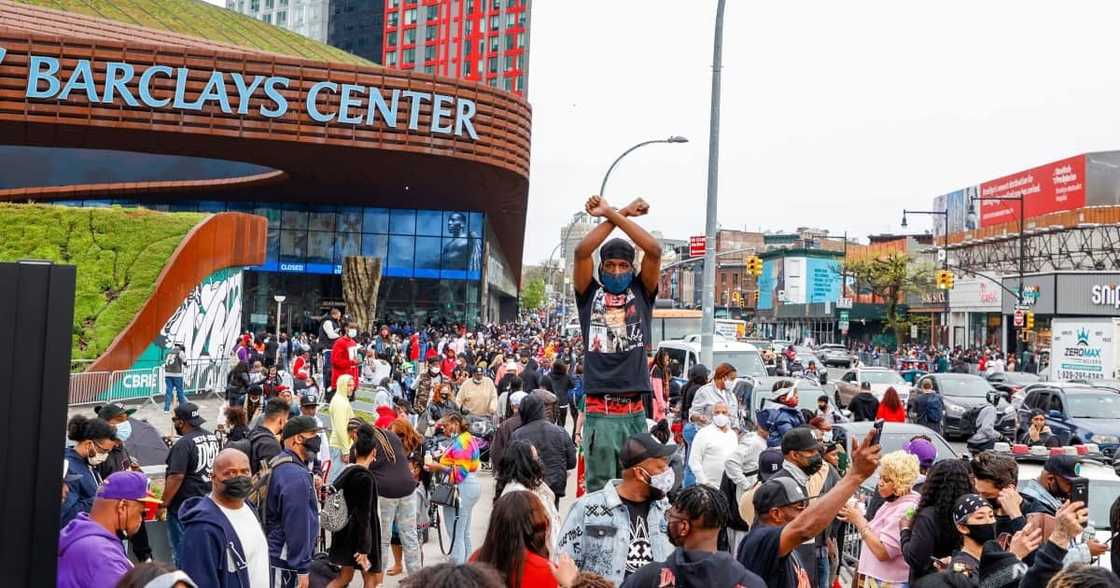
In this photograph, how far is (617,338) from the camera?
244 inches

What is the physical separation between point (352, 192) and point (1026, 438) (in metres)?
38.6

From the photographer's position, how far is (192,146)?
39219mm

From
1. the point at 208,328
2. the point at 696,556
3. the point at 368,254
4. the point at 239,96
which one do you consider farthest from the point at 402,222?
the point at 696,556

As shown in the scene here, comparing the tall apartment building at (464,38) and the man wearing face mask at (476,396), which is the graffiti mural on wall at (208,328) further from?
the tall apartment building at (464,38)

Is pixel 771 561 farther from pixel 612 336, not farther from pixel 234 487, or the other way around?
pixel 234 487

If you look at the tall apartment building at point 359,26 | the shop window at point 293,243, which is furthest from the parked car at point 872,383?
the tall apartment building at point 359,26

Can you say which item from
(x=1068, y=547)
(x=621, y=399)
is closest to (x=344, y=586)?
(x=621, y=399)

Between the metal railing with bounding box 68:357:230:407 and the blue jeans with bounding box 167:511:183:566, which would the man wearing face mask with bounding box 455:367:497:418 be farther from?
the metal railing with bounding box 68:357:230:407

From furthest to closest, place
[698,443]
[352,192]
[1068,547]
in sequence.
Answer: [352,192] < [698,443] < [1068,547]

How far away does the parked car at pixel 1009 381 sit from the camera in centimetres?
2772

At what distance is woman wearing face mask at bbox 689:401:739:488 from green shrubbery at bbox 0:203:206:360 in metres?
19.9

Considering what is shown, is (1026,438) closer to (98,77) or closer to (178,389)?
(178,389)

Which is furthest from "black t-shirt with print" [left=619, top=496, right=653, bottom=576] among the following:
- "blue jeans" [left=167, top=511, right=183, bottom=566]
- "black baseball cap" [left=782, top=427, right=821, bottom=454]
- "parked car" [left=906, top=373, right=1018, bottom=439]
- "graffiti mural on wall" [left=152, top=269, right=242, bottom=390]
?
"graffiti mural on wall" [left=152, top=269, right=242, bottom=390]

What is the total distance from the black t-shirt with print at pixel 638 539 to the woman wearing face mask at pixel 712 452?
344 cm
